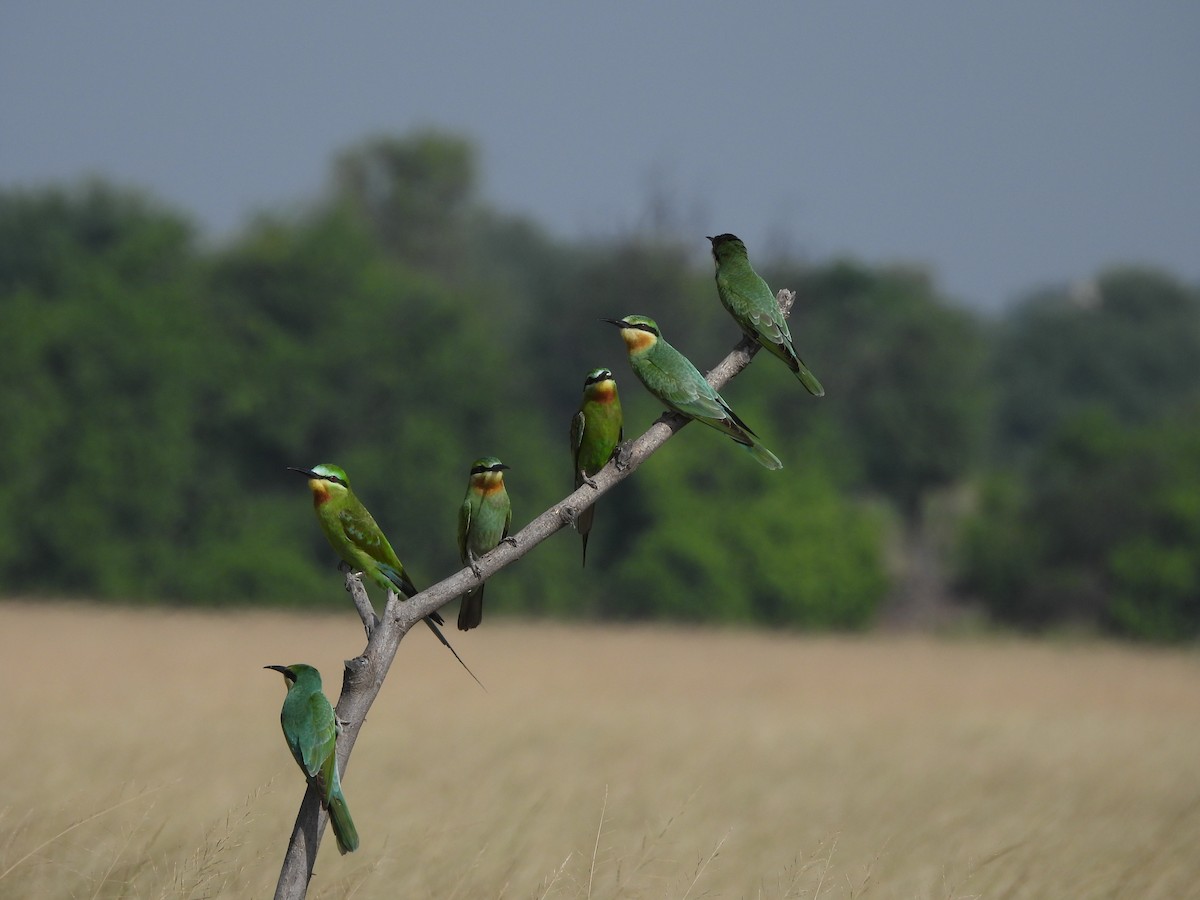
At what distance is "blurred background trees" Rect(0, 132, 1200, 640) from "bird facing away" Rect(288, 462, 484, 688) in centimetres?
3449

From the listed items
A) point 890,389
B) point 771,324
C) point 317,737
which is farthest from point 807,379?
point 890,389

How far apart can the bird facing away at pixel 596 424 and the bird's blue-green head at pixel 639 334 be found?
0.12 metres

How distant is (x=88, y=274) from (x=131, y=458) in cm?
675

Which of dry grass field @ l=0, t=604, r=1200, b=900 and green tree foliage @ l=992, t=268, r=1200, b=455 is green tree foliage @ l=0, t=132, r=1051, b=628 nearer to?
dry grass field @ l=0, t=604, r=1200, b=900

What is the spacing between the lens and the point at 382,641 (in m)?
3.92

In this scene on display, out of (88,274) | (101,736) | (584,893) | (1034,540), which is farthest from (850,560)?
(584,893)

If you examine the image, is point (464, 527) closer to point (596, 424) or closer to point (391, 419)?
point (596, 424)

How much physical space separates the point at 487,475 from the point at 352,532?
50 centimetres

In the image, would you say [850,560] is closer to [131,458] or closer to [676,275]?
[676,275]

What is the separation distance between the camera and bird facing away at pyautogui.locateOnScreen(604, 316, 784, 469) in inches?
160

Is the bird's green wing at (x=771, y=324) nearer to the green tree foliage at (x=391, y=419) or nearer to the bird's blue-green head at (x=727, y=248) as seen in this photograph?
the bird's blue-green head at (x=727, y=248)

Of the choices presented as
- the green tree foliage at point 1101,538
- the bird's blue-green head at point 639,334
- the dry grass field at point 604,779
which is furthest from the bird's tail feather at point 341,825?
the green tree foliage at point 1101,538

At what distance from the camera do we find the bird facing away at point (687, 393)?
13.4 ft

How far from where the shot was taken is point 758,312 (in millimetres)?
4504
